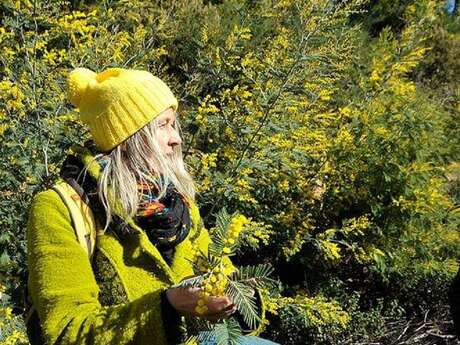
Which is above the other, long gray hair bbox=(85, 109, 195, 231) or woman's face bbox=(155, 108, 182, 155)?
woman's face bbox=(155, 108, 182, 155)

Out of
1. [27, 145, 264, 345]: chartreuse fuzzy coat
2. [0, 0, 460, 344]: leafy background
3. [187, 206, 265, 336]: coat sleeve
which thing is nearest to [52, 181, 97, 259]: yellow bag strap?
[27, 145, 264, 345]: chartreuse fuzzy coat

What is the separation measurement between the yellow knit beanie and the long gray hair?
1.1 inches

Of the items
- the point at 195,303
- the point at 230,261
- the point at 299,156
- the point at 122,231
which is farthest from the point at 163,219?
Answer: the point at 299,156

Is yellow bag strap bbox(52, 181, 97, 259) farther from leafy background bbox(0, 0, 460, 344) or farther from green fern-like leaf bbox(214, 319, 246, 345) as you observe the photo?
leafy background bbox(0, 0, 460, 344)

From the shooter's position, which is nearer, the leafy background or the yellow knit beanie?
the yellow knit beanie

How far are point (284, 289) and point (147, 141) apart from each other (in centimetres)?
304

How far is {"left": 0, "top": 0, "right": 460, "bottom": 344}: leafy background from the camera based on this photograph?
126 inches

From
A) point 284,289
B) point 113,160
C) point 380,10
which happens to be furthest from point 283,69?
point 380,10

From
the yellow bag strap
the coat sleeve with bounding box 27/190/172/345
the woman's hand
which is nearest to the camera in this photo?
the woman's hand

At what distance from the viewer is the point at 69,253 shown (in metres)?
1.25

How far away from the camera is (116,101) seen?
1471 millimetres

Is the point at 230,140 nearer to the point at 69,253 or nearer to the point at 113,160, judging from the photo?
the point at 113,160

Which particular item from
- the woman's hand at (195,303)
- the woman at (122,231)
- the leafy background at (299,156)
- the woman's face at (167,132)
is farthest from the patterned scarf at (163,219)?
the leafy background at (299,156)

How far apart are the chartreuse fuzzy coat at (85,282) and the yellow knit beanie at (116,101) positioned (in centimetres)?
12
